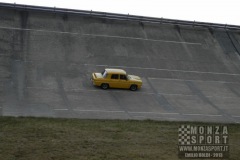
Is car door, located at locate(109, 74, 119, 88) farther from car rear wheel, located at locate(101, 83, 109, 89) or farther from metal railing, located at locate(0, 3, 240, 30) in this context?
metal railing, located at locate(0, 3, 240, 30)

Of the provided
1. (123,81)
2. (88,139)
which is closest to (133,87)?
(123,81)

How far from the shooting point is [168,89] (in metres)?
26.6

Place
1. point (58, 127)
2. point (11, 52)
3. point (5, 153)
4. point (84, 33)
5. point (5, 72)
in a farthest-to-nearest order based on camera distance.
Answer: point (84, 33), point (11, 52), point (5, 72), point (58, 127), point (5, 153)

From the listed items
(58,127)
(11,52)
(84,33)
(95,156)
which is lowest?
(95,156)

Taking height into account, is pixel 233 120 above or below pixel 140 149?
above

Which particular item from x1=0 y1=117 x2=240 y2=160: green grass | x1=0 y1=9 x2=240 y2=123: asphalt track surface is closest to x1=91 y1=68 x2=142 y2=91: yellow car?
x1=0 y1=9 x2=240 y2=123: asphalt track surface

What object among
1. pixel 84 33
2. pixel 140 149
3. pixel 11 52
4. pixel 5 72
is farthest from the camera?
pixel 84 33

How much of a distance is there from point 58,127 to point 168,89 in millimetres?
11316

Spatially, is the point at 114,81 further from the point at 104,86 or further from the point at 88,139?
the point at 88,139

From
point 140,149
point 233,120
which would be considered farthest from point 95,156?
point 233,120

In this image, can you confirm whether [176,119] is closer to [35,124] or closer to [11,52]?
[35,124]

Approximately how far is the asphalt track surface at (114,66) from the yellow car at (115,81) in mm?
419

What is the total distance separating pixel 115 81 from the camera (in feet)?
83.0

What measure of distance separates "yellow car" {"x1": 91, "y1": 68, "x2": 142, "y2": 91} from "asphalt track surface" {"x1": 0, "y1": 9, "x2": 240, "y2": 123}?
1.37 feet
